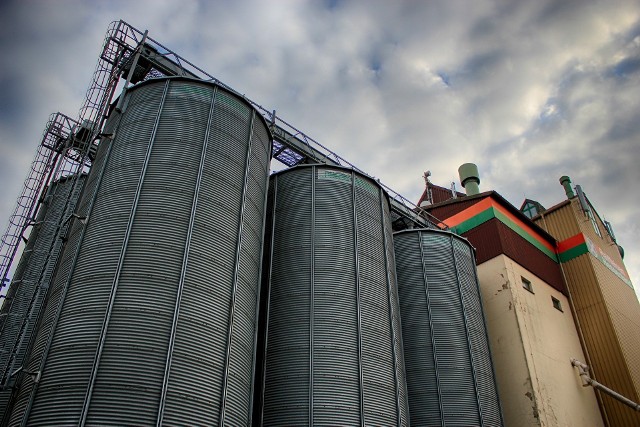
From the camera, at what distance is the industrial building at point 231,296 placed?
13.2 metres

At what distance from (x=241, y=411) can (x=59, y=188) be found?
1797 centimetres

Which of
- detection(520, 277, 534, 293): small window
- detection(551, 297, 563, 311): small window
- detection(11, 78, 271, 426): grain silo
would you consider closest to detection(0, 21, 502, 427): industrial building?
detection(11, 78, 271, 426): grain silo

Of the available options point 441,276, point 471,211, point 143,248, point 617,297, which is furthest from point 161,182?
point 617,297

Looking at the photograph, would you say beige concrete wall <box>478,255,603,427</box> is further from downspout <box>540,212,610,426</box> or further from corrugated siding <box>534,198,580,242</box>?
corrugated siding <box>534,198,580,242</box>

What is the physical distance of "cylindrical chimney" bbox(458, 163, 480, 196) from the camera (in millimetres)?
44562

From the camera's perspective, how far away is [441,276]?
2591 centimetres

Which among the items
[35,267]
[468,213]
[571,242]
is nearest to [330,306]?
[35,267]

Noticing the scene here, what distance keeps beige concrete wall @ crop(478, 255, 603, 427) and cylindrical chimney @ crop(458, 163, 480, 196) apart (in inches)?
521

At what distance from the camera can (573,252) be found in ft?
120

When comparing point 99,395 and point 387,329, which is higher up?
point 387,329

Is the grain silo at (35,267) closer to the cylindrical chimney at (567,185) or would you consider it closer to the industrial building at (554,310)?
the industrial building at (554,310)

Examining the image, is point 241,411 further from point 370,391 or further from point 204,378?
point 370,391

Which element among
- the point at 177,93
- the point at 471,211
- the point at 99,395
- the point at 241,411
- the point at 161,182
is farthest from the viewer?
the point at 471,211

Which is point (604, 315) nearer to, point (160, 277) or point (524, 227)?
point (524, 227)
